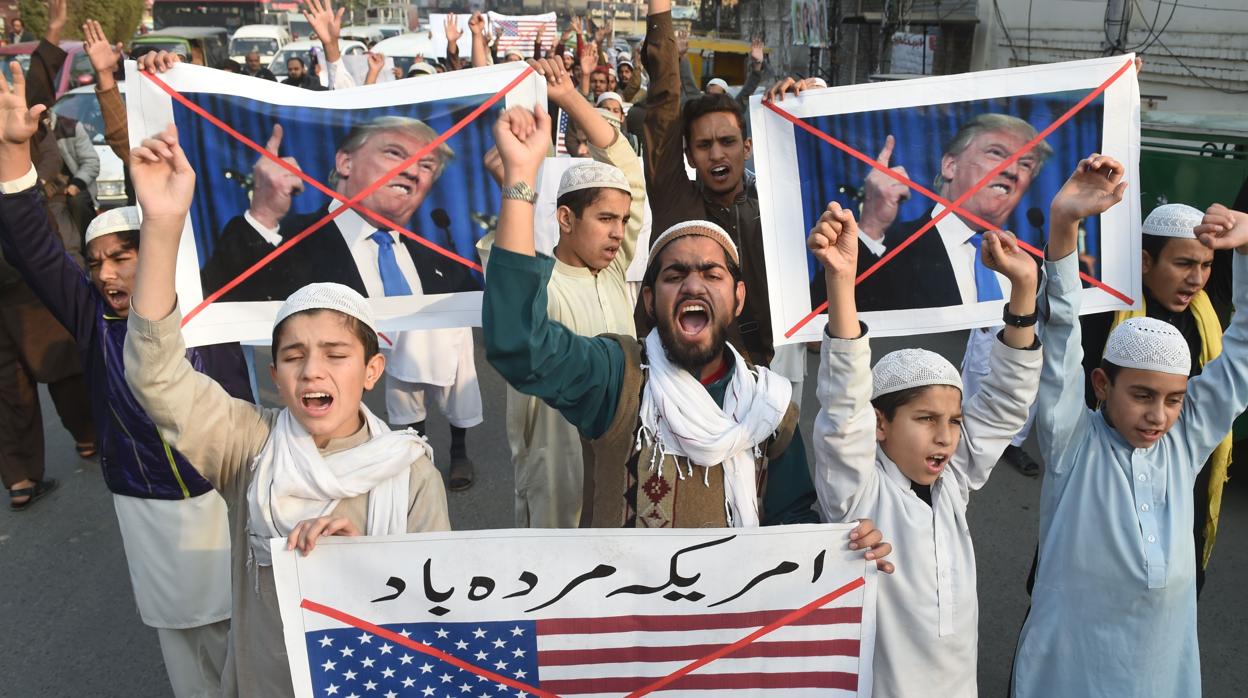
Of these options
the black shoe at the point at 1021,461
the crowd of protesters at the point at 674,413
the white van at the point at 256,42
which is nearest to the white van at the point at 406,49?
the white van at the point at 256,42

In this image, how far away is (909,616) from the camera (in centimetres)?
246

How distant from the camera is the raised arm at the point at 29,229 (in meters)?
2.71

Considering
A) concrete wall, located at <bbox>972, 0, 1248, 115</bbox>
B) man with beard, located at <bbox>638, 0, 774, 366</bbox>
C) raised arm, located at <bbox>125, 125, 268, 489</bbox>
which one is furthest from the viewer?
concrete wall, located at <bbox>972, 0, 1248, 115</bbox>

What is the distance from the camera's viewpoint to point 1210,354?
3.33m

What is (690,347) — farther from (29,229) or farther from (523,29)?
(523,29)

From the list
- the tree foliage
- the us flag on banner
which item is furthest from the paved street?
the tree foliage

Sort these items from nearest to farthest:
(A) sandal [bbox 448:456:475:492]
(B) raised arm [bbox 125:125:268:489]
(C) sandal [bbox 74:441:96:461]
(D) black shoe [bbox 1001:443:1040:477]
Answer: (B) raised arm [bbox 125:125:268:489] → (A) sandal [bbox 448:456:475:492] → (D) black shoe [bbox 1001:443:1040:477] → (C) sandal [bbox 74:441:96:461]

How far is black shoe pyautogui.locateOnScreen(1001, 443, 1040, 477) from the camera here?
17.8ft

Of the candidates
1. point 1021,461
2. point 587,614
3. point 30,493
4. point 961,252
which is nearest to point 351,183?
point 587,614

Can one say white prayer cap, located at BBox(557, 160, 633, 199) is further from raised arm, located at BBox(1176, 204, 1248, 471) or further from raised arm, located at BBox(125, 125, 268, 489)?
raised arm, located at BBox(1176, 204, 1248, 471)

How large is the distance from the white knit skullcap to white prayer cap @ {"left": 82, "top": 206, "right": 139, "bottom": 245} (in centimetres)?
312

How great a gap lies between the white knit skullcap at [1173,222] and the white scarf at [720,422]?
5.66 feet

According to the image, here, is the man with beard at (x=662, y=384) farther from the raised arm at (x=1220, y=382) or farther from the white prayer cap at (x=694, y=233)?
the raised arm at (x=1220, y=382)

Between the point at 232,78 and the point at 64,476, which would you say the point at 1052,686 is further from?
the point at 64,476
